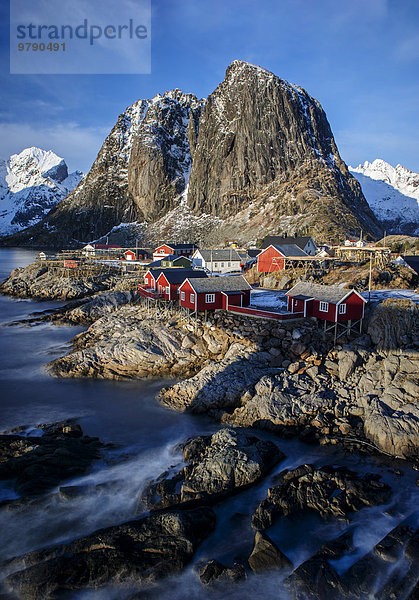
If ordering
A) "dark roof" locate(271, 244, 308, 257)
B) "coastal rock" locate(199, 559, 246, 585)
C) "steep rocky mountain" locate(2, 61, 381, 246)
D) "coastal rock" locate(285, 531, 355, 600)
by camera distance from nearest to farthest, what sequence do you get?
"coastal rock" locate(285, 531, 355, 600), "coastal rock" locate(199, 559, 246, 585), "dark roof" locate(271, 244, 308, 257), "steep rocky mountain" locate(2, 61, 381, 246)

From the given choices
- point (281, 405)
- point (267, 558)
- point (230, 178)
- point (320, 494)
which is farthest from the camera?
point (230, 178)

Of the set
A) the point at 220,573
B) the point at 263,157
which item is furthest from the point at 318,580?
the point at 263,157

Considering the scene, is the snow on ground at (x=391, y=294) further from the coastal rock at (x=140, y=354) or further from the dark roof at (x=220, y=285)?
the coastal rock at (x=140, y=354)

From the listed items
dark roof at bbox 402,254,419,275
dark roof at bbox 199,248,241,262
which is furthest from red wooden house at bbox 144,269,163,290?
dark roof at bbox 402,254,419,275

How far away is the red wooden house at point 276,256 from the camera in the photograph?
158 ft

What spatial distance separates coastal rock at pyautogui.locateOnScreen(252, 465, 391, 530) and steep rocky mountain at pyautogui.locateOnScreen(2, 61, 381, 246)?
77.1 m

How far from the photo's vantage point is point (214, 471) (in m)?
15.2

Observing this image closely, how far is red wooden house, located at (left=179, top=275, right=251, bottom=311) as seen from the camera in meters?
31.0

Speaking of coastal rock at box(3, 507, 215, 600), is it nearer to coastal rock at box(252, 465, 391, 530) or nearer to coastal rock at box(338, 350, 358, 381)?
coastal rock at box(252, 465, 391, 530)

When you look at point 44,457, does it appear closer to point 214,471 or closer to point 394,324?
point 214,471

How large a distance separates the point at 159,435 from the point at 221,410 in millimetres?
3884

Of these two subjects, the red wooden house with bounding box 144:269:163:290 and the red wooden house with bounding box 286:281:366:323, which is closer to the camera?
the red wooden house with bounding box 286:281:366:323

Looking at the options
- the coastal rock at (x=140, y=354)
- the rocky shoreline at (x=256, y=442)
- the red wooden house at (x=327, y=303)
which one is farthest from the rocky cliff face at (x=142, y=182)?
the rocky shoreline at (x=256, y=442)

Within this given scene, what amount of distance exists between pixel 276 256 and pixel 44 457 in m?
38.4
